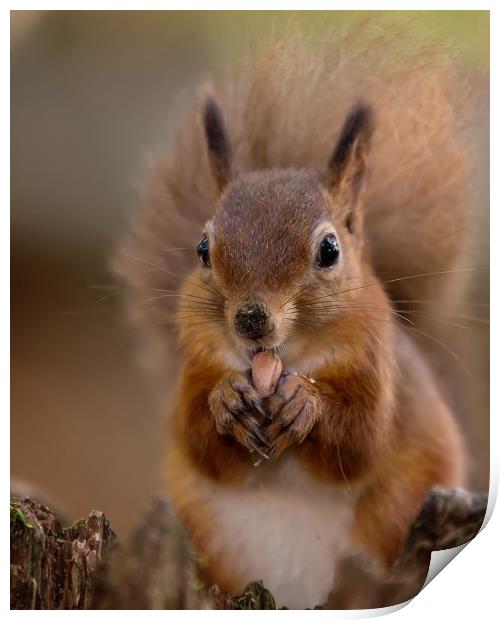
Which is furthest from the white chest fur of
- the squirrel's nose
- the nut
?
the squirrel's nose

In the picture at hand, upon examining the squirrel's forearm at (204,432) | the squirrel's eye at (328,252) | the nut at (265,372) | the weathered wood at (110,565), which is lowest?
the weathered wood at (110,565)

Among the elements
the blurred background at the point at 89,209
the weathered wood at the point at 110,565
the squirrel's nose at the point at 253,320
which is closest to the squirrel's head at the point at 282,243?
the squirrel's nose at the point at 253,320

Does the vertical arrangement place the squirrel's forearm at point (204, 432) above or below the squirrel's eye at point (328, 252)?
below

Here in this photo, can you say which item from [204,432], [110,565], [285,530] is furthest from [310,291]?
[110,565]

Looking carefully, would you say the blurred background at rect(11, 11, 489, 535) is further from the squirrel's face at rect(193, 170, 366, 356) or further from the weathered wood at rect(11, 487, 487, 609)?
the squirrel's face at rect(193, 170, 366, 356)

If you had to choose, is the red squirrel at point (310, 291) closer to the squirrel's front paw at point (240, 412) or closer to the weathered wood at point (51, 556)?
the squirrel's front paw at point (240, 412)

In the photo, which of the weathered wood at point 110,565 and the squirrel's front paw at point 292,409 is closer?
the squirrel's front paw at point 292,409

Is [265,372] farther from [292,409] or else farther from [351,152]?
[351,152]

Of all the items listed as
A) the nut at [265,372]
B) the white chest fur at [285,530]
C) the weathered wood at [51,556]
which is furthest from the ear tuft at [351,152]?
the weathered wood at [51,556]
